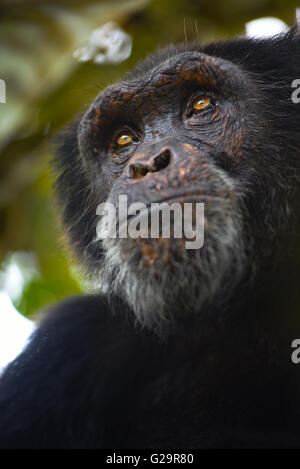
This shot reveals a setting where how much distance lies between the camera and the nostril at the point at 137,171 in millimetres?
3259

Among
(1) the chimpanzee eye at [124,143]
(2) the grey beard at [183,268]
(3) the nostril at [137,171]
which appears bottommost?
(2) the grey beard at [183,268]

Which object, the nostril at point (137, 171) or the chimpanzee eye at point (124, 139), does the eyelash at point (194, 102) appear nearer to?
the chimpanzee eye at point (124, 139)

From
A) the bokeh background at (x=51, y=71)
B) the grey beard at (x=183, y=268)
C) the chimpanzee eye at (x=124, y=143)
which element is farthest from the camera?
the bokeh background at (x=51, y=71)

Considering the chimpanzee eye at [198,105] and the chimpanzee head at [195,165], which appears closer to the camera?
the chimpanzee head at [195,165]

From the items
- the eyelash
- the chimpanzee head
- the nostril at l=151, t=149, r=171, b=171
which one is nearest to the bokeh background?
the chimpanzee head

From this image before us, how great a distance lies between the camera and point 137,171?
328cm

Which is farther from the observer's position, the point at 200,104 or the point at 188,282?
the point at 200,104

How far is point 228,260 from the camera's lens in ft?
10.4

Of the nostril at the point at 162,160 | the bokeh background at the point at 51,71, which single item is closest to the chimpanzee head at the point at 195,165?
the nostril at the point at 162,160

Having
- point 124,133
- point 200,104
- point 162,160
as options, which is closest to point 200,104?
point 200,104

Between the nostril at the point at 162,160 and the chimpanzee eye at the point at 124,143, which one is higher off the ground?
the chimpanzee eye at the point at 124,143

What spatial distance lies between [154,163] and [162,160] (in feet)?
0.14

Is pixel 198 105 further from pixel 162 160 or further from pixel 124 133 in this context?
pixel 162 160

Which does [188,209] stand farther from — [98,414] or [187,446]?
[98,414]
